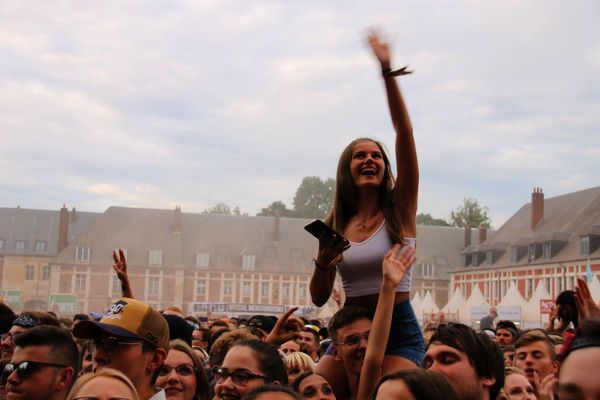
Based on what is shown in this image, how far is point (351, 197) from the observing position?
482 cm

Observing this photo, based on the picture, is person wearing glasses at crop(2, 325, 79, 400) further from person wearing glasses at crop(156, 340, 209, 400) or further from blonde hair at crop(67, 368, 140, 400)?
blonde hair at crop(67, 368, 140, 400)

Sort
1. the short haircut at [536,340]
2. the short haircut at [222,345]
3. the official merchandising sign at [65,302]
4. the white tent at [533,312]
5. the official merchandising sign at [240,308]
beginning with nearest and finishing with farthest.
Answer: the short haircut at [222,345] < the short haircut at [536,340] < the white tent at [533,312] < the official merchandising sign at [240,308] < the official merchandising sign at [65,302]

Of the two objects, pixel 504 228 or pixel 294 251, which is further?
pixel 294 251

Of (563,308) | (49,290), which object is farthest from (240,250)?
(563,308)

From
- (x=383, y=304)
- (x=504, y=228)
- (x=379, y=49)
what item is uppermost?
(x=504, y=228)

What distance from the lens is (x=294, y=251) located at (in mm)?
88125

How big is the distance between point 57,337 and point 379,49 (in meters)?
2.72

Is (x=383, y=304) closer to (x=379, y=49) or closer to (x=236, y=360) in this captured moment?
(x=236, y=360)

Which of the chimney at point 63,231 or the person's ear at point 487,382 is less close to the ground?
the chimney at point 63,231

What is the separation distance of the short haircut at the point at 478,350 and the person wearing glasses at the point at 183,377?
189cm

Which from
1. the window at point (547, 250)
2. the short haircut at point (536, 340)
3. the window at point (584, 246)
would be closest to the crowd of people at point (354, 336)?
the short haircut at point (536, 340)

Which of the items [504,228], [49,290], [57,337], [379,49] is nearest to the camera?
[379,49]

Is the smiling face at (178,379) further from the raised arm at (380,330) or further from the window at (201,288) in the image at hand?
the window at (201,288)

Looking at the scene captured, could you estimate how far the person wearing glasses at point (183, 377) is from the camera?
17.7 feet
